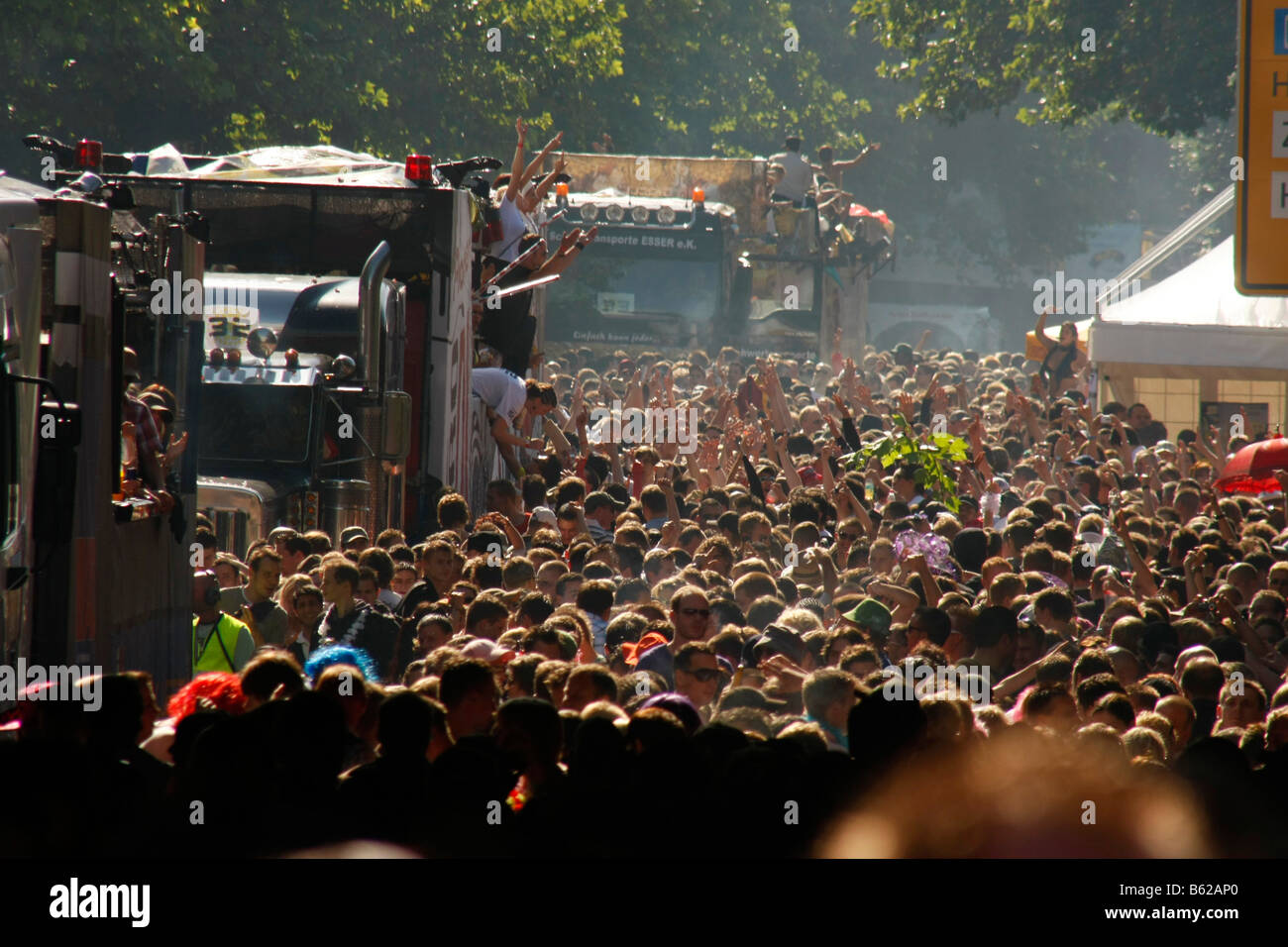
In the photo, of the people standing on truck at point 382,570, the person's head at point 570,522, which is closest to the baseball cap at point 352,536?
the people standing on truck at point 382,570

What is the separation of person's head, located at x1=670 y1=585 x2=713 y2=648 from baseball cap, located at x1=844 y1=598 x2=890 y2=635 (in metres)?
0.94

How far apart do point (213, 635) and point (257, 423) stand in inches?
97.3

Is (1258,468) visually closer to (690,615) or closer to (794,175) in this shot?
(690,615)

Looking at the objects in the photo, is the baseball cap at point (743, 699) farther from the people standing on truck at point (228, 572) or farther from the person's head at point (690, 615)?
the people standing on truck at point (228, 572)

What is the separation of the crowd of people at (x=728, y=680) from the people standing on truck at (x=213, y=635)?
0.02m

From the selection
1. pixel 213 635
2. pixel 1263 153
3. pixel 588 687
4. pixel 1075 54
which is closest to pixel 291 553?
A: pixel 213 635

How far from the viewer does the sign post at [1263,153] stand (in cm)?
807

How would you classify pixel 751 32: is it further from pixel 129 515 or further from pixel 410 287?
pixel 129 515

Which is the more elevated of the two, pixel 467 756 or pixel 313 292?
pixel 313 292

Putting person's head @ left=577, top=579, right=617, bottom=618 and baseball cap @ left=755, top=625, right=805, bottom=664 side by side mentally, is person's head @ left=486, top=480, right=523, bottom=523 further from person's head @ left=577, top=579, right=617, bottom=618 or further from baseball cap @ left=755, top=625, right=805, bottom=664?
baseball cap @ left=755, top=625, right=805, bottom=664

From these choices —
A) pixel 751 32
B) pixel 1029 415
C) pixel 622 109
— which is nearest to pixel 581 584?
pixel 1029 415

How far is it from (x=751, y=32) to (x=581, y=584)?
1746 inches

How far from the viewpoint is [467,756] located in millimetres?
4059

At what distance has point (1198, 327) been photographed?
21000 mm
